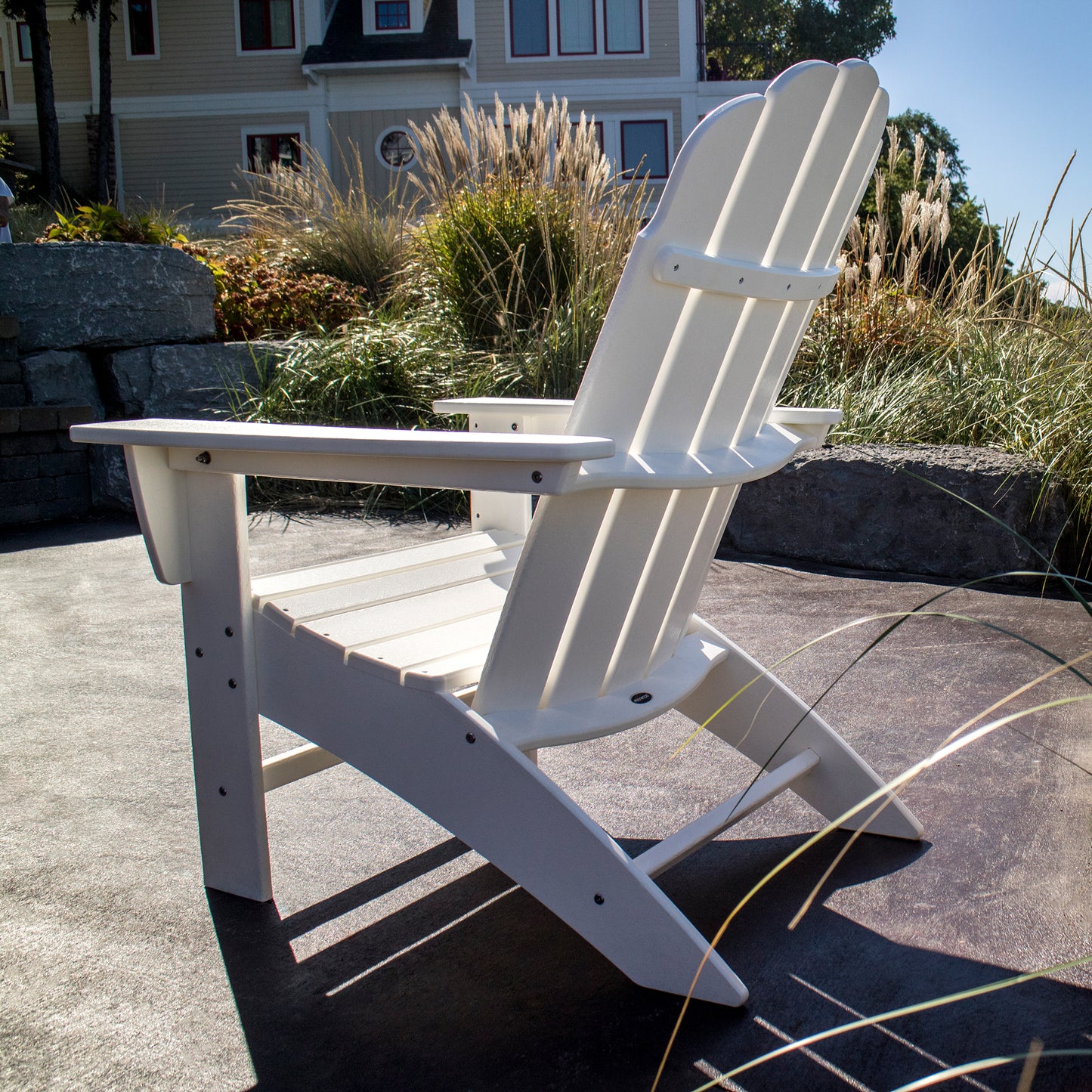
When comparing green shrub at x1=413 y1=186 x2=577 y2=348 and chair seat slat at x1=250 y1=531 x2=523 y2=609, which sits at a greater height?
green shrub at x1=413 y1=186 x2=577 y2=348

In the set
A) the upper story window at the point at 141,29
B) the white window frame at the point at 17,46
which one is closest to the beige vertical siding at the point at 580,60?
the upper story window at the point at 141,29

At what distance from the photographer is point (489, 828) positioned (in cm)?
119

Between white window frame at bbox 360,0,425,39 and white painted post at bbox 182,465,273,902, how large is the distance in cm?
1749

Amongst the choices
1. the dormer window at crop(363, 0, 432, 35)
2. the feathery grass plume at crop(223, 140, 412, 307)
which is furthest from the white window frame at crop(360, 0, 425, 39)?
the feathery grass plume at crop(223, 140, 412, 307)

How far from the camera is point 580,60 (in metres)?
16.2

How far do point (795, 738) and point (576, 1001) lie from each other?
0.59m

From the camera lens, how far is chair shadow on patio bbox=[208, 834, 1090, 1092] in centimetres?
109

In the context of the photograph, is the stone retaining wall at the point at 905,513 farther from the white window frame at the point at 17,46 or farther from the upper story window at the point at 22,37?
the upper story window at the point at 22,37

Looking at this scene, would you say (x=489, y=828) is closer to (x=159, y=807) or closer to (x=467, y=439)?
(x=467, y=439)

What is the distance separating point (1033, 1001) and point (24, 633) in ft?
8.16

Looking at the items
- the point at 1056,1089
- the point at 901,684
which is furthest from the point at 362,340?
the point at 1056,1089

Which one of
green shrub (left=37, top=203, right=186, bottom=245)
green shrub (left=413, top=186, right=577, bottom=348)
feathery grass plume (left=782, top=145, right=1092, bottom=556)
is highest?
green shrub (left=37, top=203, right=186, bottom=245)

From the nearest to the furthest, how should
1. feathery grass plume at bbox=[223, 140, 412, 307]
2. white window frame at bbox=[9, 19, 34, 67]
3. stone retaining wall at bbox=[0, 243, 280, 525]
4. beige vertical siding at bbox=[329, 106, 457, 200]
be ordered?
stone retaining wall at bbox=[0, 243, 280, 525] → feathery grass plume at bbox=[223, 140, 412, 307] → beige vertical siding at bbox=[329, 106, 457, 200] → white window frame at bbox=[9, 19, 34, 67]

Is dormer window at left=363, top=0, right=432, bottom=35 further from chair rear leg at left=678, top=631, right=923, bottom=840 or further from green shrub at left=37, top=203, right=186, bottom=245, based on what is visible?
chair rear leg at left=678, top=631, right=923, bottom=840
